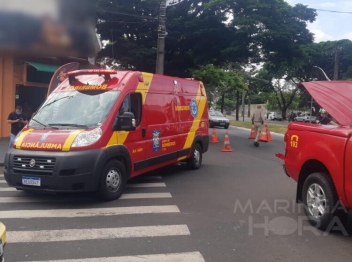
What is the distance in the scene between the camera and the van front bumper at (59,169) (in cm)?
677

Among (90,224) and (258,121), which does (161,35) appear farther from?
(90,224)

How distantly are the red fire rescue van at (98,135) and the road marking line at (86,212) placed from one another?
1.29 feet

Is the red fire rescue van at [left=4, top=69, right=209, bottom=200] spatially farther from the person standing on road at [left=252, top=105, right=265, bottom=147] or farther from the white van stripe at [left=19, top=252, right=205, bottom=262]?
the person standing on road at [left=252, top=105, right=265, bottom=147]

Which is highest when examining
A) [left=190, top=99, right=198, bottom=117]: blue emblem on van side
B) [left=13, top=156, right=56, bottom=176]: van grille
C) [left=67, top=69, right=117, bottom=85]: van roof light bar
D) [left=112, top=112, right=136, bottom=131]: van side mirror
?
[left=67, top=69, right=117, bottom=85]: van roof light bar

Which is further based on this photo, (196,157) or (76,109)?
(196,157)

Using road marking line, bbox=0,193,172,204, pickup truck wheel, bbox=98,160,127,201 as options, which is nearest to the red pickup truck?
road marking line, bbox=0,193,172,204

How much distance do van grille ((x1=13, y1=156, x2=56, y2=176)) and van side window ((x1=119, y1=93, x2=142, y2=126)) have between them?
1.83 m

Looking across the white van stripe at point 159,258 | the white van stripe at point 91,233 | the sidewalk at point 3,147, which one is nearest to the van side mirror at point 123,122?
the white van stripe at point 91,233

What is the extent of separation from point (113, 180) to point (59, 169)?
1.07 m

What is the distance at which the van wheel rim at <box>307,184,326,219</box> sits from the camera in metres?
5.73

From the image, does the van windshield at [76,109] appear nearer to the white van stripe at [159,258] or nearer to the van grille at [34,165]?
the van grille at [34,165]

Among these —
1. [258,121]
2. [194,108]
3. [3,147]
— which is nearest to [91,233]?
[194,108]

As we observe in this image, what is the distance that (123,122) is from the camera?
300 inches

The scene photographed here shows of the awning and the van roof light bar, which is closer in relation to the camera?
the van roof light bar
